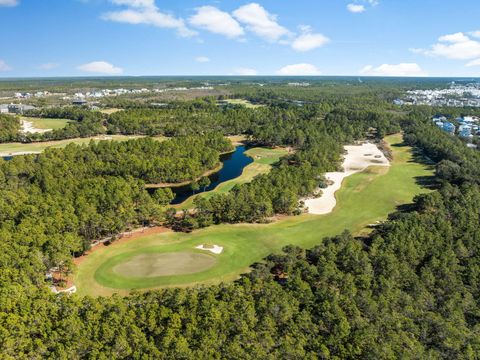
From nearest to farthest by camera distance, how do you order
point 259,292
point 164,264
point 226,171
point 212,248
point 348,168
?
point 259,292
point 164,264
point 212,248
point 348,168
point 226,171

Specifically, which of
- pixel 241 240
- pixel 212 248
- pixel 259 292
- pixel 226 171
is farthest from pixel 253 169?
pixel 259 292

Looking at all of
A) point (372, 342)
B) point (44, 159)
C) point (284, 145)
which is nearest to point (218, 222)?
point (372, 342)

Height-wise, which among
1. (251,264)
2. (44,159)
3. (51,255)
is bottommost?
(251,264)

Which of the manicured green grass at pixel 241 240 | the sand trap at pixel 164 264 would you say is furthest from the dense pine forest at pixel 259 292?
the sand trap at pixel 164 264

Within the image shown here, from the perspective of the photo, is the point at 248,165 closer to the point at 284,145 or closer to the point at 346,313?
the point at 284,145

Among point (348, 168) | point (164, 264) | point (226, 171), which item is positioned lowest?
point (164, 264)

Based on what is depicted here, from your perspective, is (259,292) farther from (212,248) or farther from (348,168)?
(348,168)
